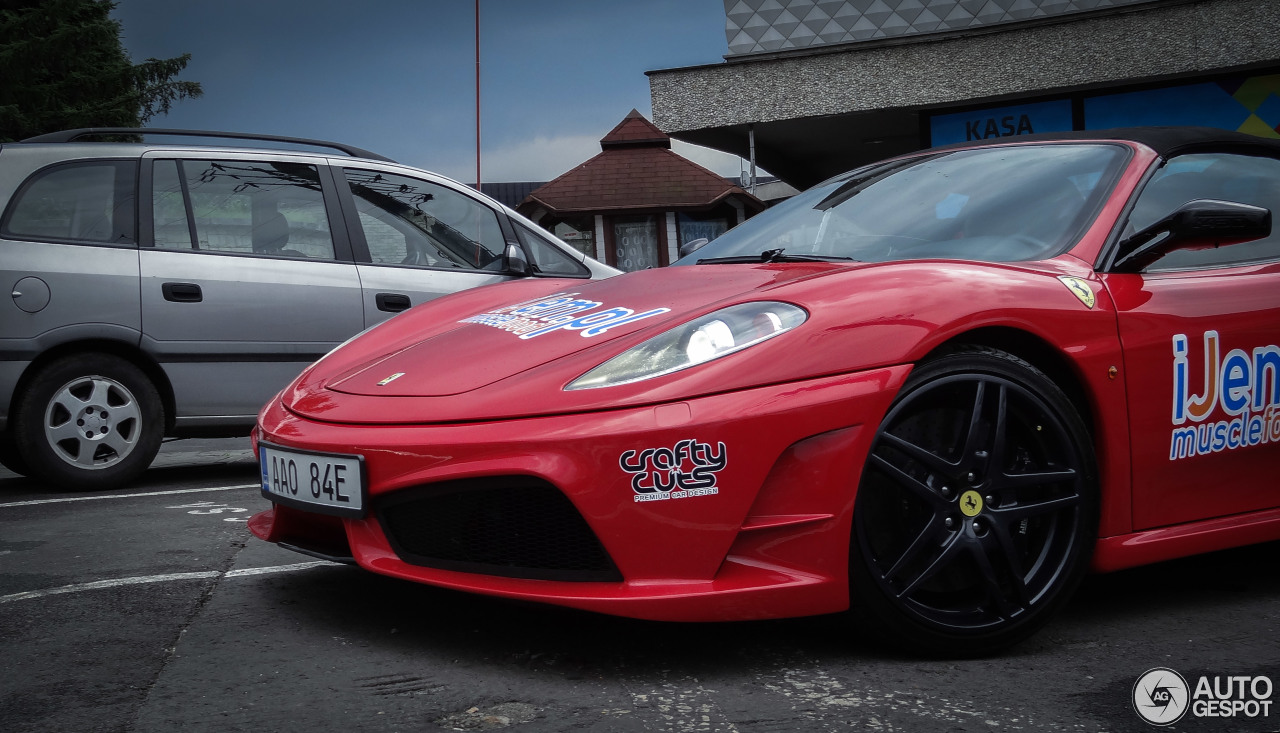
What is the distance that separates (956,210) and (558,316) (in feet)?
3.61

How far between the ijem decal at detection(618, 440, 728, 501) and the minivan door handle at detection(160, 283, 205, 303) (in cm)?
373

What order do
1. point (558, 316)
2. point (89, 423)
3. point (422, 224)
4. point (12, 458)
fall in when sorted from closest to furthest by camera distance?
point (558, 316)
point (89, 423)
point (12, 458)
point (422, 224)

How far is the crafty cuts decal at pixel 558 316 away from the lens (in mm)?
2561

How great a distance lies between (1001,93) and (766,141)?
3893 millimetres

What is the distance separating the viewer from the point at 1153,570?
3.23 m

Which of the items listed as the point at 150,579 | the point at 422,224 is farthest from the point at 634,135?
the point at 150,579

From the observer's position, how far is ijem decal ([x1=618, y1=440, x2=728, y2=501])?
2131 millimetres

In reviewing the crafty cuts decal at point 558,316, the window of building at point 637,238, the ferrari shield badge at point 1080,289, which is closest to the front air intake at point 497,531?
the crafty cuts decal at point 558,316

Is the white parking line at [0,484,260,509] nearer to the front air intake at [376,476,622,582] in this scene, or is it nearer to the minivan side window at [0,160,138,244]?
the minivan side window at [0,160,138,244]

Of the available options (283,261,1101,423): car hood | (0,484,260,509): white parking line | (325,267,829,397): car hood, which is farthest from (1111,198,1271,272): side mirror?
(0,484,260,509): white parking line

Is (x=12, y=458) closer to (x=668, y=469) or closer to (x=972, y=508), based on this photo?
(x=668, y=469)

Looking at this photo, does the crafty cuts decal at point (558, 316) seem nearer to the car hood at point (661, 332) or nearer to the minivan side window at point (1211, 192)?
the car hood at point (661, 332)

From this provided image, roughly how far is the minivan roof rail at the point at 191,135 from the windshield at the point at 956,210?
303 centimetres

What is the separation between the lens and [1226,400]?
2.70 metres
